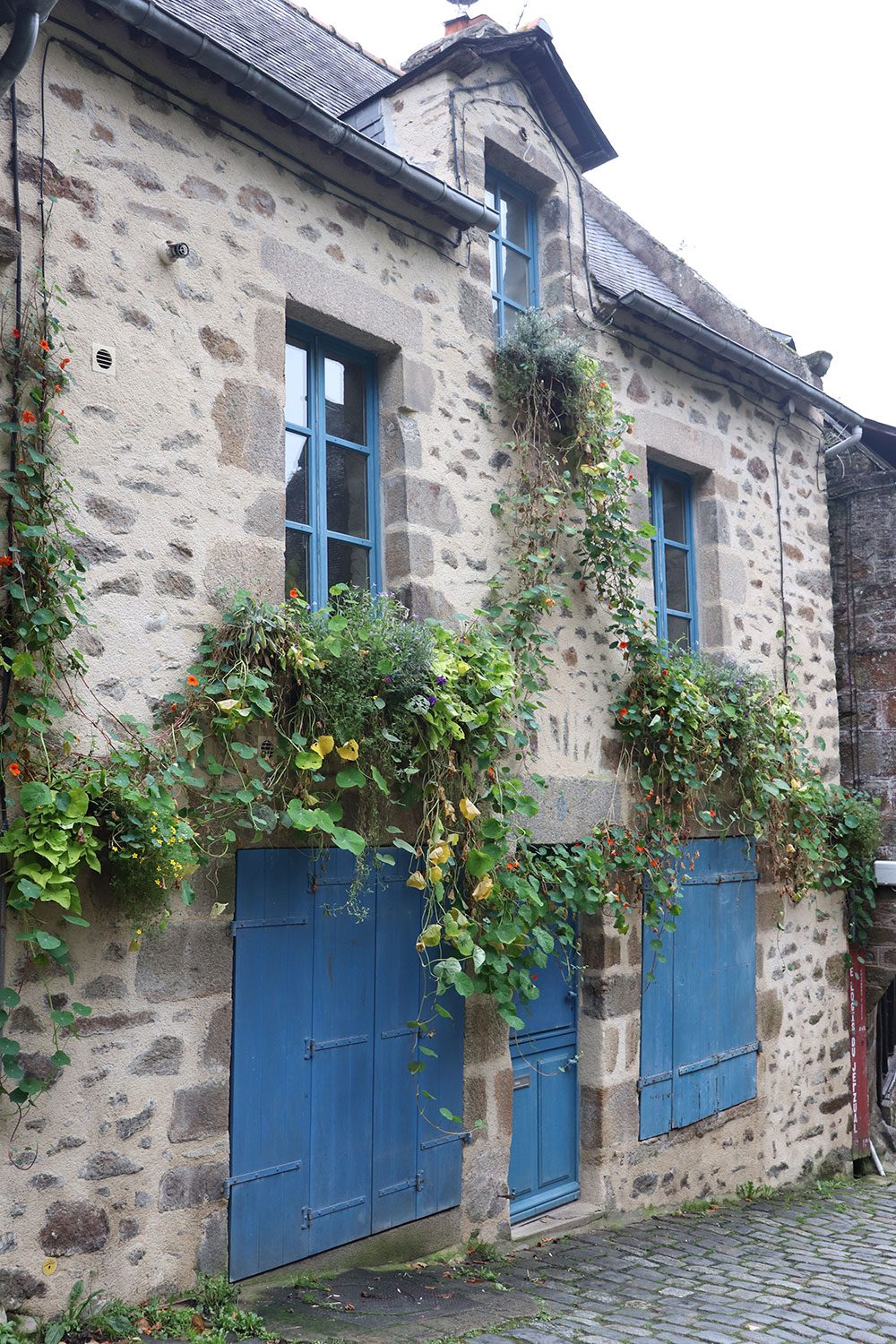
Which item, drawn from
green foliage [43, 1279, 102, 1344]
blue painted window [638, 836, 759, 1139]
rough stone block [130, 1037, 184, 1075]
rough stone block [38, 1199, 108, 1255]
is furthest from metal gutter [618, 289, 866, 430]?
green foliage [43, 1279, 102, 1344]

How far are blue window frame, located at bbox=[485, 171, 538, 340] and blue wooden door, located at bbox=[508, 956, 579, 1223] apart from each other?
3.28 m

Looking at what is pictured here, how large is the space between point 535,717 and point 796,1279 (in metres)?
2.73

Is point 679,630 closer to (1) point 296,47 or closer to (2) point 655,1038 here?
(2) point 655,1038

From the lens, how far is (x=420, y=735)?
4.33 meters

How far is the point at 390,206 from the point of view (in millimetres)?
4879

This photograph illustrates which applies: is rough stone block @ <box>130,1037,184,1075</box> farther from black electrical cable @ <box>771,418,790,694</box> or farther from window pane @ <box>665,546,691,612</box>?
Result: black electrical cable @ <box>771,418,790,694</box>

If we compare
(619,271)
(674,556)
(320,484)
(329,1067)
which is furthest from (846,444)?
(329,1067)

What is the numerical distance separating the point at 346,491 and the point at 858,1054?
5590 mm

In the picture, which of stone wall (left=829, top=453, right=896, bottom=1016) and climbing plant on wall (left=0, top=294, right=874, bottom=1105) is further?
stone wall (left=829, top=453, right=896, bottom=1016)

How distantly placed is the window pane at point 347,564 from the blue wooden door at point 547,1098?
6.70ft

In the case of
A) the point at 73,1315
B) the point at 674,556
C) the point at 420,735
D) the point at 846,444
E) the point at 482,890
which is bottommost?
the point at 73,1315

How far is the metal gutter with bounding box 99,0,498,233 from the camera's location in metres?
3.82

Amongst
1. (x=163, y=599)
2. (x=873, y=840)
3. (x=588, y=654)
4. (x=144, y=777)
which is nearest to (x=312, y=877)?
(x=144, y=777)

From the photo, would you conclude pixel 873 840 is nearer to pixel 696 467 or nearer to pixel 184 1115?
pixel 696 467
